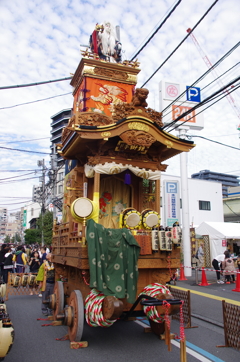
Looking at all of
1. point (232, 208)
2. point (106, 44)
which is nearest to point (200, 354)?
point (106, 44)

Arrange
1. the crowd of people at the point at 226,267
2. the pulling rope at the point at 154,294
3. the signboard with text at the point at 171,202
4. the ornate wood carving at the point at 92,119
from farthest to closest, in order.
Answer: the signboard with text at the point at 171,202, the crowd of people at the point at 226,267, the ornate wood carving at the point at 92,119, the pulling rope at the point at 154,294

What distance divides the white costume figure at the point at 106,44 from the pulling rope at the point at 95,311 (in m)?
7.69

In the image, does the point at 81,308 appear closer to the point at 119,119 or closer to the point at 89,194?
the point at 89,194

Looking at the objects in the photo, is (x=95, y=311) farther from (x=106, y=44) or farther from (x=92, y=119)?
(x=106, y=44)

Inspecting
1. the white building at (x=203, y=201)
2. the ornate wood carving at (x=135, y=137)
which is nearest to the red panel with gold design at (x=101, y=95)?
the ornate wood carving at (x=135, y=137)

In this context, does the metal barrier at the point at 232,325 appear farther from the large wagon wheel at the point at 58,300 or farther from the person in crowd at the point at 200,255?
the person in crowd at the point at 200,255

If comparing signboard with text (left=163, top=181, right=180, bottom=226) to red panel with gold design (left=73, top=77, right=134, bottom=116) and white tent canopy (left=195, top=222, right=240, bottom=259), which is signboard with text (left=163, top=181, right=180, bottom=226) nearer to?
white tent canopy (left=195, top=222, right=240, bottom=259)

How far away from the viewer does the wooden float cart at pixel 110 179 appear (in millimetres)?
6051

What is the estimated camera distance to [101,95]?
9266mm

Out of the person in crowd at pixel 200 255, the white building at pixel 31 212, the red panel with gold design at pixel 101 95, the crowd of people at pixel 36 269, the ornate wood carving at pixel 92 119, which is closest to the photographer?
the ornate wood carving at pixel 92 119

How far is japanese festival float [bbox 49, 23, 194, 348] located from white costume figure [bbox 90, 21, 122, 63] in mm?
32

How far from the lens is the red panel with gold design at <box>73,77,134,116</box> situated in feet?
29.7

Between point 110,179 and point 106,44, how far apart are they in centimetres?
477

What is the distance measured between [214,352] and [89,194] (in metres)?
5.04
